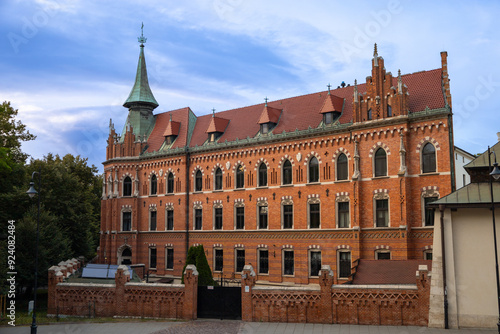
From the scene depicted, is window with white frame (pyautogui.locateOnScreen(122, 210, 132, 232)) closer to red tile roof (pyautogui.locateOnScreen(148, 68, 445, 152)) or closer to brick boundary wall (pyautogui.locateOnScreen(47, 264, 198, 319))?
red tile roof (pyautogui.locateOnScreen(148, 68, 445, 152))

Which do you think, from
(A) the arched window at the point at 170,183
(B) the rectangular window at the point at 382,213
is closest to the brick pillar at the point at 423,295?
(B) the rectangular window at the point at 382,213

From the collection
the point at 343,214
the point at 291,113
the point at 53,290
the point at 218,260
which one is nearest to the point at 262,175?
the point at 291,113

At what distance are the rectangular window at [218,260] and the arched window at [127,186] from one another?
1214 cm

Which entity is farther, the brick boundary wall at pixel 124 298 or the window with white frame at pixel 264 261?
the window with white frame at pixel 264 261

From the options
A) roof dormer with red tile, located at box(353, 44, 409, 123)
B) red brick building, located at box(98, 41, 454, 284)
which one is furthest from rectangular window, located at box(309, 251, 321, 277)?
roof dormer with red tile, located at box(353, 44, 409, 123)

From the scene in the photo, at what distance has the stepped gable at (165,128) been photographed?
4853 cm

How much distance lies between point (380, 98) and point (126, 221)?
91.8 ft

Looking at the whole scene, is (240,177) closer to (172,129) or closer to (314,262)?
(172,129)

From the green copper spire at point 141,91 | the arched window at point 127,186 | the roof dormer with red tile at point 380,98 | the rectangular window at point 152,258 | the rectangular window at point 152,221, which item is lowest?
the rectangular window at point 152,258

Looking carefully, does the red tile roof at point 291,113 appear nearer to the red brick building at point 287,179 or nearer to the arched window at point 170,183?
the red brick building at point 287,179

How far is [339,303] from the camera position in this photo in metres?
24.5

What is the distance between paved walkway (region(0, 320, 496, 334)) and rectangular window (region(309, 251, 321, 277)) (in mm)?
12968

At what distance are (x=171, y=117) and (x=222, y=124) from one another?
22.8ft

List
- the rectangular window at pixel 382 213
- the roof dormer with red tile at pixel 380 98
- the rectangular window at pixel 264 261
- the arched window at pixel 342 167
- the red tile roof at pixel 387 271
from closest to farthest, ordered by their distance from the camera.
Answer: the red tile roof at pixel 387 271
the roof dormer with red tile at pixel 380 98
the rectangular window at pixel 382 213
the arched window at pixel 342 167
the rectangular window at pixel 264 261
